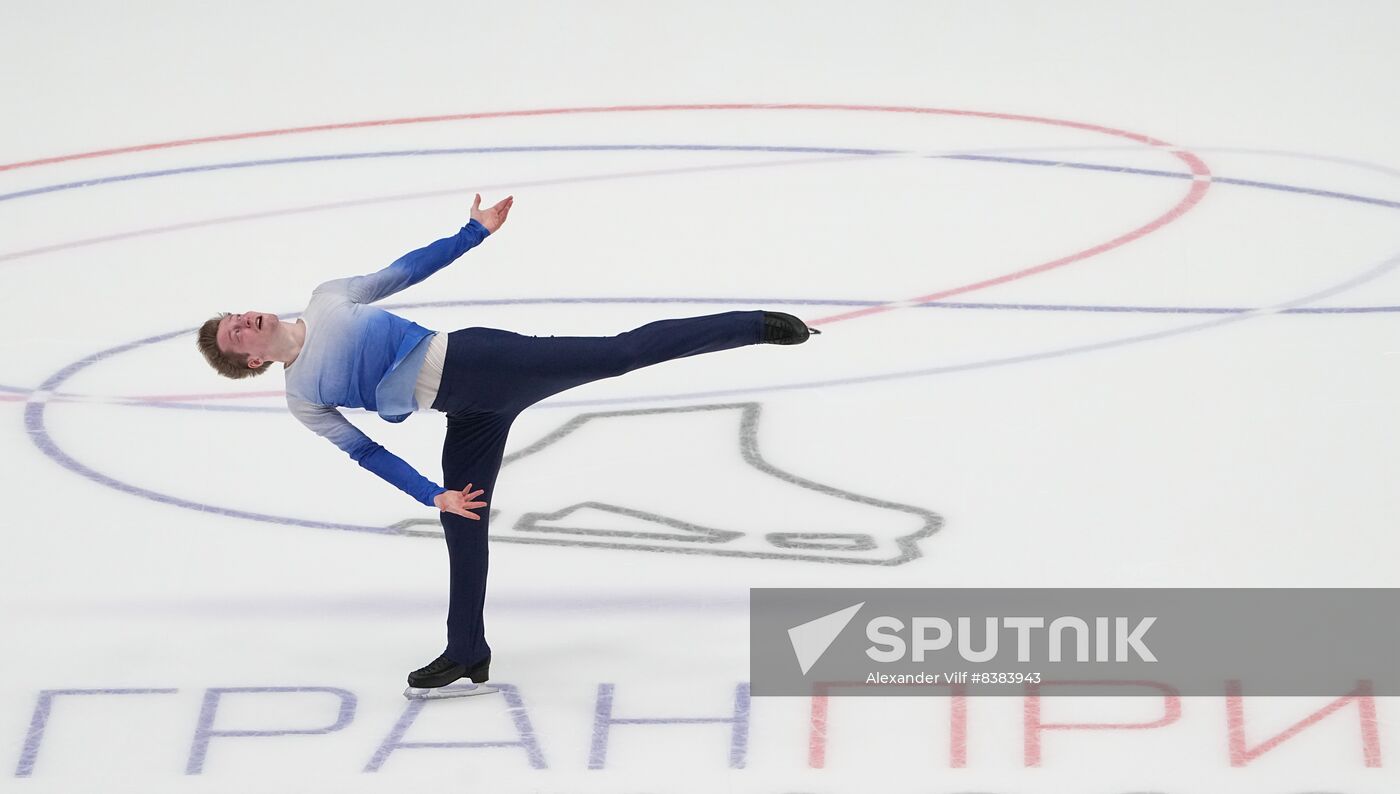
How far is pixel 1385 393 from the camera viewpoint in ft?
29.5

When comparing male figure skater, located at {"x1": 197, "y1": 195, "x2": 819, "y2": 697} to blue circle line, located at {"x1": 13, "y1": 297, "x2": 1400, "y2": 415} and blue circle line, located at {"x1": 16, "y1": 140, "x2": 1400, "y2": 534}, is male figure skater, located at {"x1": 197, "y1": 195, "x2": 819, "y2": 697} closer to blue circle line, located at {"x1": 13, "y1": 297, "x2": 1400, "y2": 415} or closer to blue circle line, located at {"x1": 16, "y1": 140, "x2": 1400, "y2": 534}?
blue circle line, located at {"x1": 16, "y1": 140, "x2": 1400, "y2": 534}

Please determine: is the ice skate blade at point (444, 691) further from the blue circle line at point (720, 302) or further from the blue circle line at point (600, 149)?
the blue circle line at point (600, 149)

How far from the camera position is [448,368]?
7.12 metres

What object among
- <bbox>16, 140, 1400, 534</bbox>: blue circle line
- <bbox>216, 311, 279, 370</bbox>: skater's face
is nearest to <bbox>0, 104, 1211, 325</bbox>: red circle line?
<bbox>16, 140, 1400, 534</bbox>: blue circle line

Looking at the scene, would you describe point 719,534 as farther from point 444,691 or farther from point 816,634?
point 444,691

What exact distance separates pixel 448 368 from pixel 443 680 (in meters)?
1.02

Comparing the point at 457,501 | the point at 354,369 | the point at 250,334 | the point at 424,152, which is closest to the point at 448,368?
the point at 354,369

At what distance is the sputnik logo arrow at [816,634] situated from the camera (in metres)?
7.46

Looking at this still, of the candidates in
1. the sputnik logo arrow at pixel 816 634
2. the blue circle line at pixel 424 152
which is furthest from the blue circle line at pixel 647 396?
the blue circle line at pixel 424 152

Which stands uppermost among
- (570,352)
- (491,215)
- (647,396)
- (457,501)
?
(647,396)

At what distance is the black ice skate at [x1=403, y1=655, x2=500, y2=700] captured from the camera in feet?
24.1

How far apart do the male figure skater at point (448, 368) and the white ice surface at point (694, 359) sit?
448 millimetres

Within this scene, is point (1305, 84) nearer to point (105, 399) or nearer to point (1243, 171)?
point (1243, 171)

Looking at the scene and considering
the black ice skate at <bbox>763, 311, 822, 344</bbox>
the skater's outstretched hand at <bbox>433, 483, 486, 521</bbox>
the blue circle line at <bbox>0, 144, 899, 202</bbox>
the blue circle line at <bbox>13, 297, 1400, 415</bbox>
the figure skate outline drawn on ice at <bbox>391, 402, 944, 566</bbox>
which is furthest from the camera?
the blue circle line at <bbox>0, 144, 899, 202</bbox>
